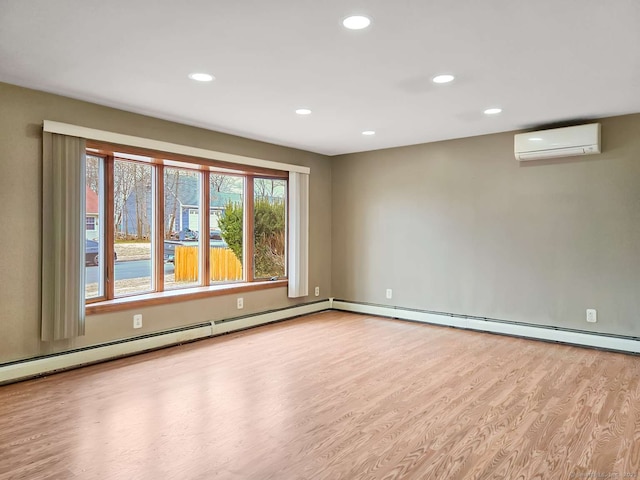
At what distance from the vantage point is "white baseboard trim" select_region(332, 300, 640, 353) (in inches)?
173

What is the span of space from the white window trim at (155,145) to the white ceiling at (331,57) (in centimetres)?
27

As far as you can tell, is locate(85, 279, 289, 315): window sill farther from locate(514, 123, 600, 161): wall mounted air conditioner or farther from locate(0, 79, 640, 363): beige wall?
locate(514, 123, 600, 161): wall mounted air conditioner

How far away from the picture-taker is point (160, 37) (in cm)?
257

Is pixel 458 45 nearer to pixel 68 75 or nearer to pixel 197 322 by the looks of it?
pixel 68 75

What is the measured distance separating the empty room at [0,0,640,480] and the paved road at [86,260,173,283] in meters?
0.03

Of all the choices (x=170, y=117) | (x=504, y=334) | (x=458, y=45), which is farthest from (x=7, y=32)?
(x=504, y=334)

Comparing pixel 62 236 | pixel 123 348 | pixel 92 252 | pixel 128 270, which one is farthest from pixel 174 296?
pixel 62 236

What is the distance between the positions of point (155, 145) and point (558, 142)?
13.2 ft

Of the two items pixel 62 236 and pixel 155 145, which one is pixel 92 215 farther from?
pixel 155 145

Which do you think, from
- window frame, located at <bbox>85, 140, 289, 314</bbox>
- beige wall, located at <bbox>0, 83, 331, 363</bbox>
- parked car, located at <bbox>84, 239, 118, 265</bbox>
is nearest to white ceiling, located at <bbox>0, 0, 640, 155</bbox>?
beige wall, located at <bbox>0, 83, 331, 363</bbox>

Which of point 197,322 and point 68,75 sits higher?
point 68,75

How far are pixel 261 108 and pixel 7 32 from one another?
1.99 metres

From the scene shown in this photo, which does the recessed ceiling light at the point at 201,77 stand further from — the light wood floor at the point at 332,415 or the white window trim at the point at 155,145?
the light wood floor at the point at 332,415

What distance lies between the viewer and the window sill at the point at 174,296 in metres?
4.12
